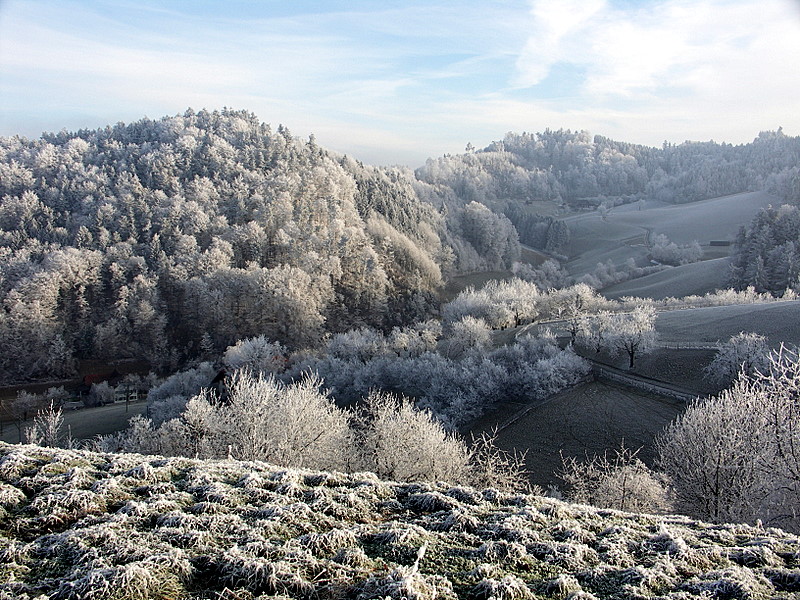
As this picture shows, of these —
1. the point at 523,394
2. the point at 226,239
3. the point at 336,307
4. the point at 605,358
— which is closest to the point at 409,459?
the point at 523,394

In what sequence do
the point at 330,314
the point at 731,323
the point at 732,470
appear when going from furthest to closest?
the point at 330,314, the point at 731,323, the point at 732,470

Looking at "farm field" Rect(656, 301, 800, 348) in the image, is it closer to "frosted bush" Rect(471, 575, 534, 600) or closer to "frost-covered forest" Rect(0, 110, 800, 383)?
"frost-covered forest" Rect(0, 110, 800, 383)

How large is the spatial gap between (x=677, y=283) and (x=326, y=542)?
8742cm

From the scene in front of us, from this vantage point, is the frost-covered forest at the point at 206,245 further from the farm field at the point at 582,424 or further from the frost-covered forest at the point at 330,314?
the farm field at the point at 582,424

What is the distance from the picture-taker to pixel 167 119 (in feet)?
397

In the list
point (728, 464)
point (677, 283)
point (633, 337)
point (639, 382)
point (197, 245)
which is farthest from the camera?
point (677, 283)

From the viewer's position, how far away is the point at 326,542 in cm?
784

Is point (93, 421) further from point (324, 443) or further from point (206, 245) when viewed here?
point (206, 245)

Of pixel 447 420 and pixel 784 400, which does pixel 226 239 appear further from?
pixel 784 400

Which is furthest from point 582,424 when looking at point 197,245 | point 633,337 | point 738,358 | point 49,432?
point 197,245

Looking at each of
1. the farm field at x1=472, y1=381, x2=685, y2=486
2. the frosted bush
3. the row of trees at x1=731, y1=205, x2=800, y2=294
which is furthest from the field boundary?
the row of trees at x1=731, y1=205, x2=800, y2=294

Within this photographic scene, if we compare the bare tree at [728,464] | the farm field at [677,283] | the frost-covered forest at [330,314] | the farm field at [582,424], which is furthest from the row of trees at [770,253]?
the bare tree at [728,464]

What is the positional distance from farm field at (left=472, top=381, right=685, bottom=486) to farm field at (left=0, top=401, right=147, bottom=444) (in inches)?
1266

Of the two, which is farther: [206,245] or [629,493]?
[206,245]
